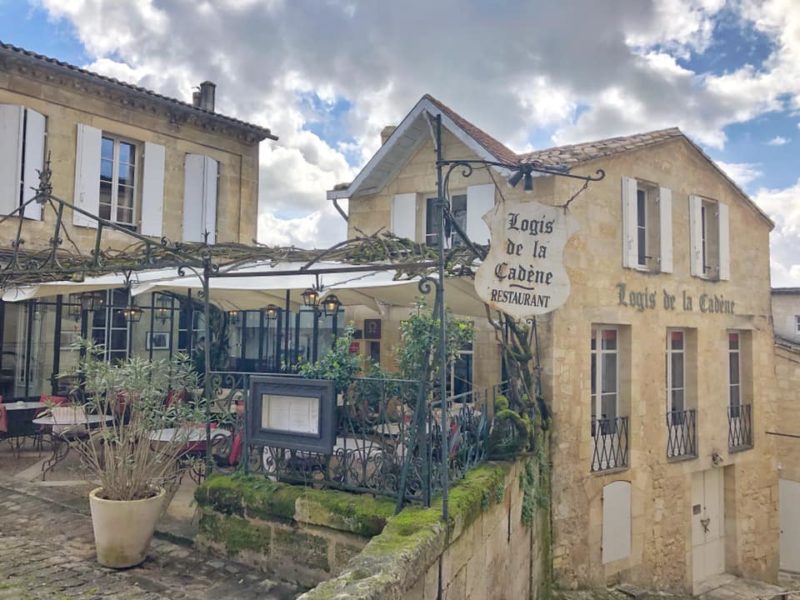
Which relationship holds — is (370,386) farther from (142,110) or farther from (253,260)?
(142,110)

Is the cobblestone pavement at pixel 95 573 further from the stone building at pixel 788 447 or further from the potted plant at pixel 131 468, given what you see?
the stone building at pixel 788 447

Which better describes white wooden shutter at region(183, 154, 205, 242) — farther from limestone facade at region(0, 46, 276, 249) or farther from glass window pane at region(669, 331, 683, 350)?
glass window pane at region(669, 331, 683, 350)

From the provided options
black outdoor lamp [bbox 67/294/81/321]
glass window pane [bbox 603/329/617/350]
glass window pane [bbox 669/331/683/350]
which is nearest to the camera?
glass window pane [bbox 603/329/617/350]

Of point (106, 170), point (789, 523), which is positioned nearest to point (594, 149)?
point (106, 170)

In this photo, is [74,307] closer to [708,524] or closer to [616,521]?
[616,521]

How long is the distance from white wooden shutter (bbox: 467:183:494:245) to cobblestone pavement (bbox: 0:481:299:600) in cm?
576

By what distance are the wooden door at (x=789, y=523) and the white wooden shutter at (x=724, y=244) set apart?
206 inches

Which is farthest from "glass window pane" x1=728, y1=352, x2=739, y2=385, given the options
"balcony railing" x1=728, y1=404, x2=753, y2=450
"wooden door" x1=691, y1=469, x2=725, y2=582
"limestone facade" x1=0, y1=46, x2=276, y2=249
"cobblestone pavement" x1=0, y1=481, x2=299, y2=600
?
"limestone facade" x1=0, y1=46, x2=276, y2=249

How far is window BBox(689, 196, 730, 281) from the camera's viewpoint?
1040 centimetres

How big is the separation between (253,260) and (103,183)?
7.19 meters

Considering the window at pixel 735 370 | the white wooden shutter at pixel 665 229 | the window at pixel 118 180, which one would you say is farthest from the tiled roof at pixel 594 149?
the window at pixel 118 180

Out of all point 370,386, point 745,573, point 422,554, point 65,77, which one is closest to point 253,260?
point 370,386

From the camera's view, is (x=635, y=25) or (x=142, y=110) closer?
(x=635, y=25)

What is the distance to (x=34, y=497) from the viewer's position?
6148mm
